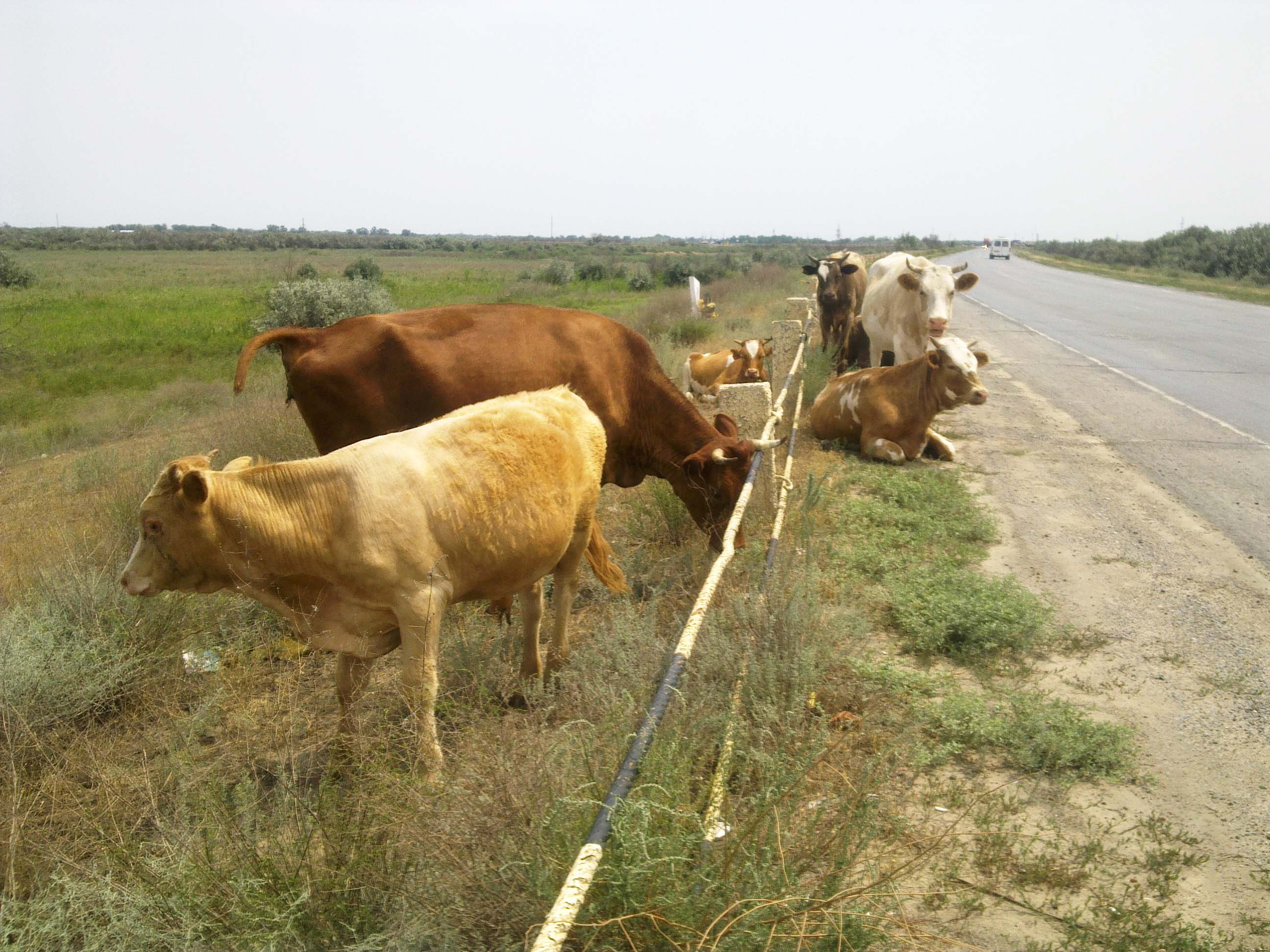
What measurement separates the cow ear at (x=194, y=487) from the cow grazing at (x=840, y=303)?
41.5 ft

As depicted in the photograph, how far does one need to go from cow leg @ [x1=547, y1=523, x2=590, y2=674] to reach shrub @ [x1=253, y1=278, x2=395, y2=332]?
1979cm

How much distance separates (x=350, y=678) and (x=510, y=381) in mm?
2667

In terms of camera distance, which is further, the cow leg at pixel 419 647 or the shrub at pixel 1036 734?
the shrub at pixel 1036 734

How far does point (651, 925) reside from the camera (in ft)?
7.67

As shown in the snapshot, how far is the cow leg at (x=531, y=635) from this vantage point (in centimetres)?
491

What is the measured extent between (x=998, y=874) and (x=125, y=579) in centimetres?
354

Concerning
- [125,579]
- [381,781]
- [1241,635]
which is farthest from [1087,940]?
[125,579]

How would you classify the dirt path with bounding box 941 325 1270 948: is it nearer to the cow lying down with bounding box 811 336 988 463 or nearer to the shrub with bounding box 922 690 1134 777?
the shrub with bounding box 922 690 1134 777

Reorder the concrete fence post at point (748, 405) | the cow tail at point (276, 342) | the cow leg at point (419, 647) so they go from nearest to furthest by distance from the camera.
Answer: the cow leg at point (419, 647)
the cow tail at point (276, 342)
the concrete fence post at point (748, 405)

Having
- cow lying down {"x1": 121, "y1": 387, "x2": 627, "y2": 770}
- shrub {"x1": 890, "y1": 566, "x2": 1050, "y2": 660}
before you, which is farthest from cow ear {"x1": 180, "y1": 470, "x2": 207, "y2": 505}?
shrub {"x1": 890, "y1": 566, "x2": 1050, "y2": 660}

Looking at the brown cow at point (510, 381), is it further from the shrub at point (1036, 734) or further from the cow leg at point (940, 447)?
the cow leg at point (940, 447)

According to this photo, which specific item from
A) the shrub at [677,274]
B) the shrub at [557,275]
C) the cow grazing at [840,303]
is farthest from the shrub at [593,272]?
the cow grazing at [840,303]

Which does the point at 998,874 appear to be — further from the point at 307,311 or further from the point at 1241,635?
the point at 307,311

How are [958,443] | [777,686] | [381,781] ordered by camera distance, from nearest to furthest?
[381,781] → [777,686] → [958,443]
